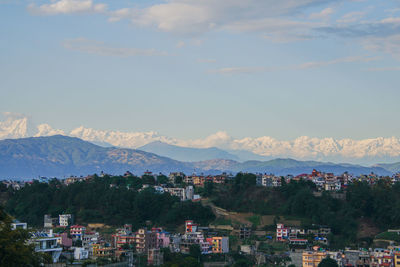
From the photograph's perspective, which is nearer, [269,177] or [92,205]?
[92,205]

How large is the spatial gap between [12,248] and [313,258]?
2379 cm

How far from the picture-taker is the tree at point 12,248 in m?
19.7

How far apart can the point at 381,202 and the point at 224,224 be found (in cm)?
1198

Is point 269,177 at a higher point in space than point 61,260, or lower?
higher

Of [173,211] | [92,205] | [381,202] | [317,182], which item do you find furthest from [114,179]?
[381,202]

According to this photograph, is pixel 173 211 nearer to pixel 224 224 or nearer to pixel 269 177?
pixel 224 224

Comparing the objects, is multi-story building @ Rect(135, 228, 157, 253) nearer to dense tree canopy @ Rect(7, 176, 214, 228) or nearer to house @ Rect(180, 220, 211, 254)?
house @ Rect(180, 220, 211, 254)

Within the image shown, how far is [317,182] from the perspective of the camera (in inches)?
2566

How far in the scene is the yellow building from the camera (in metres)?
39.4

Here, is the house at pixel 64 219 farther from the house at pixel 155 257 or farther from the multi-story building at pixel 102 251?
the house at pixel 155 257

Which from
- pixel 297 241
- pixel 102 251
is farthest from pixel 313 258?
pixel 102 251

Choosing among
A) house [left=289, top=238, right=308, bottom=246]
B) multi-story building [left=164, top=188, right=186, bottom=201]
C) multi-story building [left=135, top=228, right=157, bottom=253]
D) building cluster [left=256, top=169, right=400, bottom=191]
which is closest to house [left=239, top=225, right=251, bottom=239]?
house [left=289, top=238, right=308, bottom=246]

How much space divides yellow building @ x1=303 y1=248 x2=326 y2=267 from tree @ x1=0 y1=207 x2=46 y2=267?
22178 mm

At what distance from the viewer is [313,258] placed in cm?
3959
